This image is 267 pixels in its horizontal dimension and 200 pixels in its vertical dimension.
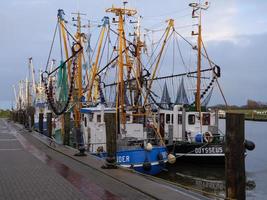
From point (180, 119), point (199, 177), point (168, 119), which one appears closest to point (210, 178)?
point (199, 177)

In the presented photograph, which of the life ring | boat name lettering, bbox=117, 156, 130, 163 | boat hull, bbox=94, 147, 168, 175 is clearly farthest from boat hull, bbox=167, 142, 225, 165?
boat name lettering, bbox=117, 156, 130, 163

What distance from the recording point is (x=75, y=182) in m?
13.9

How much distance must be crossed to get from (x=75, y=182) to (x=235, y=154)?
4857mm

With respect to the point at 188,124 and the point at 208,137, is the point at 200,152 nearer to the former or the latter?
the point at 208,137

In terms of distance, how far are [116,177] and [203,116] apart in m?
17.0

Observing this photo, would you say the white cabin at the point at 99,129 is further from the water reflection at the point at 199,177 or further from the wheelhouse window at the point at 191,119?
the wheelhouse window at the point at 191,119

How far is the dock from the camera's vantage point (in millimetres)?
11906

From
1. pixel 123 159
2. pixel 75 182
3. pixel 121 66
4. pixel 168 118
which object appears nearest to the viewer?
pixel 75 182

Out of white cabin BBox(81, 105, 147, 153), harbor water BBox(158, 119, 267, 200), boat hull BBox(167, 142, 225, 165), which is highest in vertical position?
white cabin BBox(81, 105, 147, 153)

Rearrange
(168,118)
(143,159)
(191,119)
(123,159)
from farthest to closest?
(168,118) → (191,119) → (143,159) → (123,159)

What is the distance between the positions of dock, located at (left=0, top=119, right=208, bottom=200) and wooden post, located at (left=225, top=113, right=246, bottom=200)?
0.84 meters

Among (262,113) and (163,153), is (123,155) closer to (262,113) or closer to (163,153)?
(163,153)

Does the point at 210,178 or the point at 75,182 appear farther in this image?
the point at 210,178

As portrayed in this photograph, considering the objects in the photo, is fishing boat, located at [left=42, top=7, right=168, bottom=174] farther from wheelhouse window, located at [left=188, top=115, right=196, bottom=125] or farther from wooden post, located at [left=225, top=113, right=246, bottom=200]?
wooden post, located at [left=225, top=113, right=246, bottom=200]
